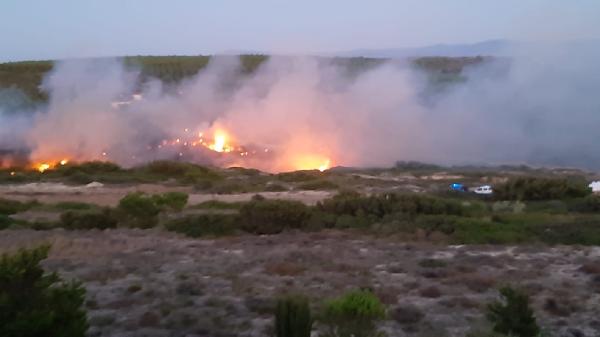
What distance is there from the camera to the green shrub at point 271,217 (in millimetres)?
26766

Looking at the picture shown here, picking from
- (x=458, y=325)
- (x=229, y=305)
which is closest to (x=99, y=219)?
(x=229, y=305)

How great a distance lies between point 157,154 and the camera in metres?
61.3

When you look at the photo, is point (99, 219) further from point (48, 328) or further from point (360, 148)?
point (360, 148)

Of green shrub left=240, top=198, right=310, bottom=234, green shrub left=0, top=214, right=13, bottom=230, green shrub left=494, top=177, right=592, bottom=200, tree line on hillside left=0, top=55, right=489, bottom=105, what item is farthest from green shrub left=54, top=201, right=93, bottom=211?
tree line on hillside left=0, top=55, right=489, bottom=105

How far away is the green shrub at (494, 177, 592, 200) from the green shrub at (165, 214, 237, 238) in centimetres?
1707

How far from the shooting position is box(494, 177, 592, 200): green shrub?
38125mm

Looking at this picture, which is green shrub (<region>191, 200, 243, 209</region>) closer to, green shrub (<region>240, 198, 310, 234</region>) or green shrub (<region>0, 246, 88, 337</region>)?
green shrub (<region>240, 198, 310, 234</region>)

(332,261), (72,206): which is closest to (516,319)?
(332,261)

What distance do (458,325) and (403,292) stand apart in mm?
2632

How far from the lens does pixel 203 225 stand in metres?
26.2

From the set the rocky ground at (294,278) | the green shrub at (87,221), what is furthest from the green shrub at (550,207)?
the green shrub at (87,221)

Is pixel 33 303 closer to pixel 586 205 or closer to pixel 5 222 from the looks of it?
pixel 5 222

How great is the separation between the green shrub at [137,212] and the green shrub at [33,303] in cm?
1827

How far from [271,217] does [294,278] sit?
9961mm
